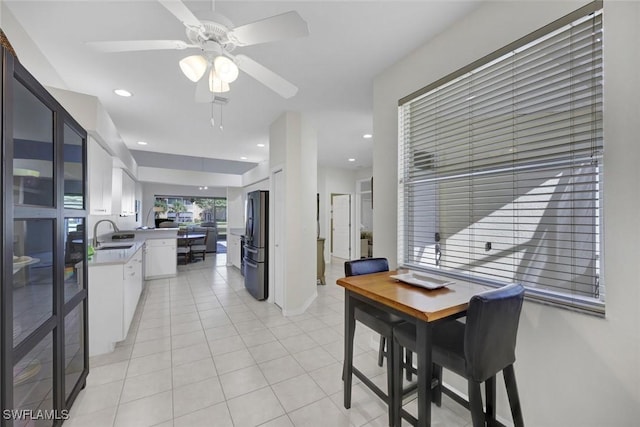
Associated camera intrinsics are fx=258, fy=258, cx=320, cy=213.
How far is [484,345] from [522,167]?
113cm

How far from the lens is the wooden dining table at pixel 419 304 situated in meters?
1.26

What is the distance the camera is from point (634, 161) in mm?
1188

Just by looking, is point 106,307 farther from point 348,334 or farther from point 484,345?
point 484,345

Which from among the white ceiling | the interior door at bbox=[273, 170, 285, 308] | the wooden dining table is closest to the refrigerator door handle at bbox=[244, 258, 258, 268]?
the interior door at bbox=[273, 170, 285, 308]

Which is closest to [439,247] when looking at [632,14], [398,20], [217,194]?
[632,14]

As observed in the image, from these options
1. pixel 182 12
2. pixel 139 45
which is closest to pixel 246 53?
pixel 139 45

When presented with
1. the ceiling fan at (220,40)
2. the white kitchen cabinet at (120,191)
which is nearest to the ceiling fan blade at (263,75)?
the ceiling fan at (220,40)

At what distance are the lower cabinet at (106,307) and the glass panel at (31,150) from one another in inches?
52.6

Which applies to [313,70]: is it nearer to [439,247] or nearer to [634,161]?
[439,247]

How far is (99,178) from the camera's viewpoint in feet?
9.66

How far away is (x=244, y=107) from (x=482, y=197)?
3.04m

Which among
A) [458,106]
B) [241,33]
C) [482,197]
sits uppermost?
[241,33]

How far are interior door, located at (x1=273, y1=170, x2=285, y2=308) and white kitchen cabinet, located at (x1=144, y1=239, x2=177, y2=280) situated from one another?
2843mm

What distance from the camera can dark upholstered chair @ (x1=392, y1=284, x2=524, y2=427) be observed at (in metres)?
1.20
